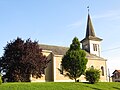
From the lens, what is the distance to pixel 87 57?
60156 millimetres

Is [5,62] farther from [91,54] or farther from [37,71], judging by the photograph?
[91,54]

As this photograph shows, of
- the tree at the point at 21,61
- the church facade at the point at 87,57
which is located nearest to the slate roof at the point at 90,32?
the church facade at the point at 87,57

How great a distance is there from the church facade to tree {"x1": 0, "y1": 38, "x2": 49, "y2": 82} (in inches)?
362

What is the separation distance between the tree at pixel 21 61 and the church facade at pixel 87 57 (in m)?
9.18

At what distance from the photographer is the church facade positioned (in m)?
54.3

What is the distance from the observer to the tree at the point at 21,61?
3994 centimetres

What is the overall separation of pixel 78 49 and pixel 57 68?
979cm

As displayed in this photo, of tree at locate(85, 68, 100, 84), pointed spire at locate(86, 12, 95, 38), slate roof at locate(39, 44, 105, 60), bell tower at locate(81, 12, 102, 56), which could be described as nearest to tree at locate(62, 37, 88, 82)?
tree at locate(85, 68, 100, 84)

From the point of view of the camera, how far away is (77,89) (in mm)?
33938

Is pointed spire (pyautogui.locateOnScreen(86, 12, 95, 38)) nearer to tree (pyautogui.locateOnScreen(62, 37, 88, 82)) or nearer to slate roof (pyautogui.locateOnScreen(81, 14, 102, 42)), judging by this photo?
slate roof (pyautogui.locateOnScreen(81, 14, 102, 42))

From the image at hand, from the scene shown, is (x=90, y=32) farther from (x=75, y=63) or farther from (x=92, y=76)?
(x=92, y=76)

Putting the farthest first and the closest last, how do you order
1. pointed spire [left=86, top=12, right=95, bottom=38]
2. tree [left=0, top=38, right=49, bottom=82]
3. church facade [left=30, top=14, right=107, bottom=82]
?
pointed spire [left=86, top=12, right=95, bottom=38] → church facade [left=30, top=14, right=107, bottom=82] → tree [left=0, top=38, right=49, bottom=82]

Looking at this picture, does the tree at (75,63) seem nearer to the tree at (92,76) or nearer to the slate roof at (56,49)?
the tree at (92,76)

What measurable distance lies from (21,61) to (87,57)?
24399mm
